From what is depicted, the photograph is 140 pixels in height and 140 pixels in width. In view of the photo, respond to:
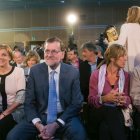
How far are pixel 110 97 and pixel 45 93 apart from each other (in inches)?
24.6

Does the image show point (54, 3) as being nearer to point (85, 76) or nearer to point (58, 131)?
point (85, 76)

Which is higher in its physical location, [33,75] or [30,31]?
[30,31]

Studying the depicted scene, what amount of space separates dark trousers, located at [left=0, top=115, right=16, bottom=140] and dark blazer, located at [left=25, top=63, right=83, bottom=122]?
7.5 inches

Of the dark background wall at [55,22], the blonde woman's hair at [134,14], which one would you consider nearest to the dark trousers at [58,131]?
Answer: the blonde woman's hair at [134,14]

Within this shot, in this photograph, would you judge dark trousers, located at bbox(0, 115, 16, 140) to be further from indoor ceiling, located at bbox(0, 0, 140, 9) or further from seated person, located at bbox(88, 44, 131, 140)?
indoor ceiling, located at bbox(0, 0, 140, 9)

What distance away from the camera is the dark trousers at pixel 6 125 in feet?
9.79

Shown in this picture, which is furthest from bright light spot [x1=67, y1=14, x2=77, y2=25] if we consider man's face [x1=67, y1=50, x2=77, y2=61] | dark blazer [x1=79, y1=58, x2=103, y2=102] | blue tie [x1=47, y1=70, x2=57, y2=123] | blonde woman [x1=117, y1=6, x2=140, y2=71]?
blue tie [x1=47, y1=70, x2=57, y2=123]

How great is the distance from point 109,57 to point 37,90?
83cm

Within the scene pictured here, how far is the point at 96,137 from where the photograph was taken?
10.3ft

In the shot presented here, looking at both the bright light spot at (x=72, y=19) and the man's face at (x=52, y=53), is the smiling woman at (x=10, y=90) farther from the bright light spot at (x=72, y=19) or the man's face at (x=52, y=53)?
the bright light spot at (x=72, y=19)

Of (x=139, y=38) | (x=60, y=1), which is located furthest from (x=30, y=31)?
(x=139, y=38)

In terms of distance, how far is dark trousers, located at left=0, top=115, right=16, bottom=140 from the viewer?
298cm

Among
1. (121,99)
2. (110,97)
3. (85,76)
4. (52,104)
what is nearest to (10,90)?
(52,104)

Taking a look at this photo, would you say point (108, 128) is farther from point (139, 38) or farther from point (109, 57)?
point (139, 38)
